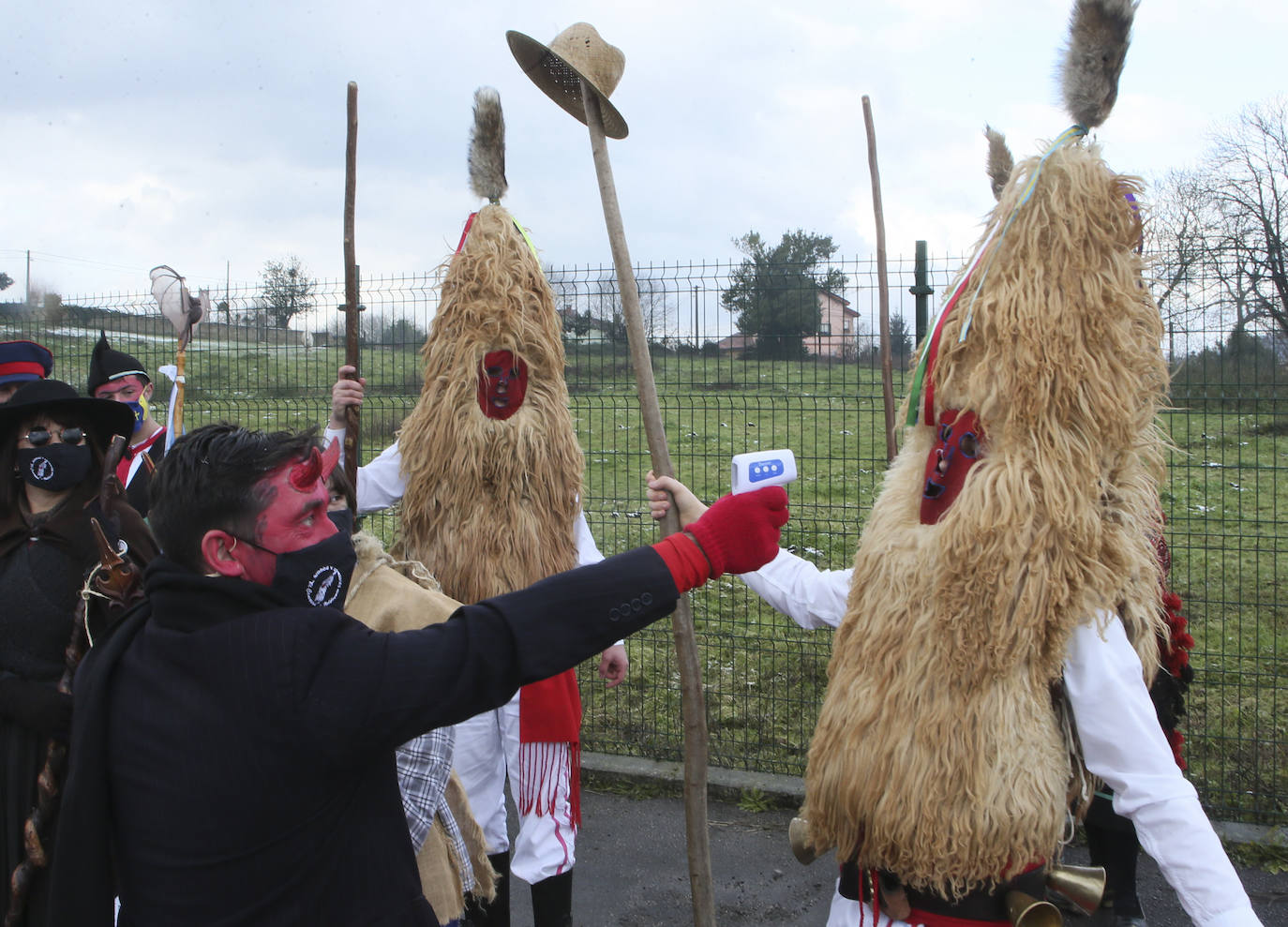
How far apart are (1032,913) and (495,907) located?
84.4 inches

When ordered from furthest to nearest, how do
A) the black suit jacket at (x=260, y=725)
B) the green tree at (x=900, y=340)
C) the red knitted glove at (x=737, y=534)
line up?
the green tree at (x=900, y=340) < the red knitted glove at (x=737, y=534) < the black suit jacket at (x=260, y=725)

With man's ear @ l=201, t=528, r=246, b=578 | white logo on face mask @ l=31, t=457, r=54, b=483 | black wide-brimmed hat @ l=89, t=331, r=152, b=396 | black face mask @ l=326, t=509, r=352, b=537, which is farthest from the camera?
black wide-brimmed hat @ l=89, t=331, r=152, b=396

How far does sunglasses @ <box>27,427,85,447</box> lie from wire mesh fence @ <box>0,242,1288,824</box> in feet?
5.80

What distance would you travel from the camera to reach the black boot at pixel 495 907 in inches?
136

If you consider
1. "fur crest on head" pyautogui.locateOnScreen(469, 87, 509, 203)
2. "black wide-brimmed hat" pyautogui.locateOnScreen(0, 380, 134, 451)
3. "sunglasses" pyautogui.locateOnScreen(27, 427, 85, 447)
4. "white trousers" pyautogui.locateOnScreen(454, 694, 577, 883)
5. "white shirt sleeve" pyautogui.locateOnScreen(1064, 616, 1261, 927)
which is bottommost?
"white trousers" pyautogui.locateOnScreen(454, 694, 577, 883)

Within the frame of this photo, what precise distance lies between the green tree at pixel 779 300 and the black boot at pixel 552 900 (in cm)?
299

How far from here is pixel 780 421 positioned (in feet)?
19.1

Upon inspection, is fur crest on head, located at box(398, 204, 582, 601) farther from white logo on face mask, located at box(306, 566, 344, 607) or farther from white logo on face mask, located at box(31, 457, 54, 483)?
white logo on face mask, located at box(306, 566, 344, 607)

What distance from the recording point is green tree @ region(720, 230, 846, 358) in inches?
199

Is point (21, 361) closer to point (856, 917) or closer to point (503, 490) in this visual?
point (503, 490)

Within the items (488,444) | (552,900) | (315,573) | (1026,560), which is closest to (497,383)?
(488,444)

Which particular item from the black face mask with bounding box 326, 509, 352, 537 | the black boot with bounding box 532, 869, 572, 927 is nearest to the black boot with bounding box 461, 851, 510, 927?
the black boot with bounding box 532, 869, 572, 927

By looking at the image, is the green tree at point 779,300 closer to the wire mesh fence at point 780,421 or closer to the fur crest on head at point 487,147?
the wire mesh fence at point 780,421

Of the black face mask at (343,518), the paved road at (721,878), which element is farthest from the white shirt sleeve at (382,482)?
the paved road at (721,878)
